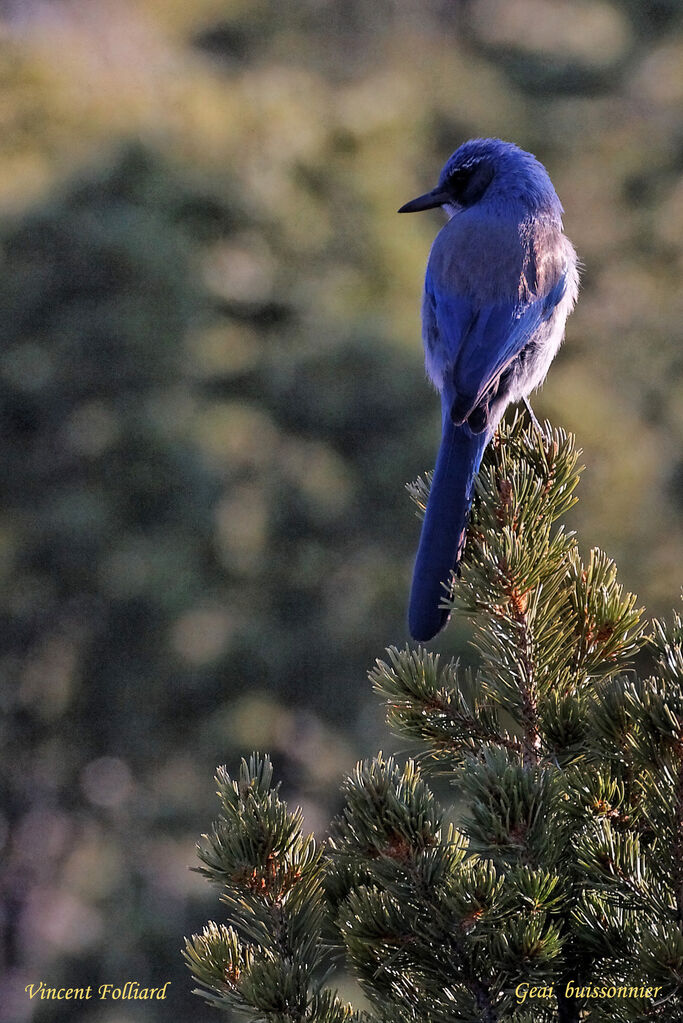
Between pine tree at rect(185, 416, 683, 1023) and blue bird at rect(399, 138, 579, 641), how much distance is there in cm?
55

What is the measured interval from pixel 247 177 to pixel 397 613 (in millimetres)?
3045

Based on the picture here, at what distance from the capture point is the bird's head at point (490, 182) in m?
2.89

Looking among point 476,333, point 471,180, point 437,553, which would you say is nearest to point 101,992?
point 476,333

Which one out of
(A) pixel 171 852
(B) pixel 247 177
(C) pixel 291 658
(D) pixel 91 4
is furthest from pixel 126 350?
(D) pixel 91 4

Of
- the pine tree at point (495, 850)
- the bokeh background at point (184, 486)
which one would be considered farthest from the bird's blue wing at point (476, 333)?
the bokeh background at point (184, 486)

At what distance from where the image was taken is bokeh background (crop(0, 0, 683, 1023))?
21.7 ft

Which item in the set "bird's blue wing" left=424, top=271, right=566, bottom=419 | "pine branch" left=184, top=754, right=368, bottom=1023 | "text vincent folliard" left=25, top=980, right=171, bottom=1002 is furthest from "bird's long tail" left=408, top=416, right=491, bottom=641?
"text vincent folliard" left=25, top=980, right=171, bottom=1002

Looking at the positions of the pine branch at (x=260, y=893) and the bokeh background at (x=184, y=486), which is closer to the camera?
the pine branch at (x=260, y=893)

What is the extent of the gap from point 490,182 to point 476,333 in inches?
28.3

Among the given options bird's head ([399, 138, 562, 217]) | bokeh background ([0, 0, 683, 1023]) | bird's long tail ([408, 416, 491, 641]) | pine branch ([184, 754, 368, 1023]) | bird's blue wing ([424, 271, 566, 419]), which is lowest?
pine branch ([184, 754, 368, 1023])

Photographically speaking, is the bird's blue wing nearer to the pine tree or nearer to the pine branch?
the pine tree

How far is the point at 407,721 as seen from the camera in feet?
4.80

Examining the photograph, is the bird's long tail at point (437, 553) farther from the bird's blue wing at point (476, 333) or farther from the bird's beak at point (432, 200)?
the bird's beak at point (432, 200)

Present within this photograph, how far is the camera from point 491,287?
254cm
